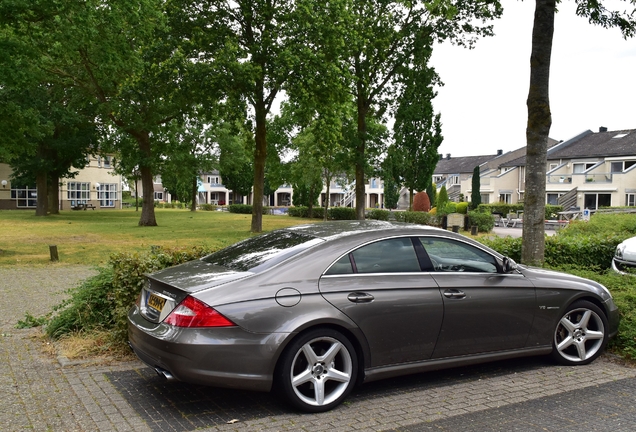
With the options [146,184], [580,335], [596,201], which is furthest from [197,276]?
[596,201]

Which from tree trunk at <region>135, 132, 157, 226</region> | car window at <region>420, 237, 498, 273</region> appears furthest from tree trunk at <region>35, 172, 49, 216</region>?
car window at <region>420, 237, 498, 273</region>

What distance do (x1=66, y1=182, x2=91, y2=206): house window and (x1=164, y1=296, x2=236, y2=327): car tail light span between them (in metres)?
68.0

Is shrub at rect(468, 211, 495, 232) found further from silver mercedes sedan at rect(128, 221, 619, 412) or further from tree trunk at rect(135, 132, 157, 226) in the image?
silver mercedes sedan at rect(128, 221, 619, 412)

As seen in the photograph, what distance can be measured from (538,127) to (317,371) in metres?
6.04

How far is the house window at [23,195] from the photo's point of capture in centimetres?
6194

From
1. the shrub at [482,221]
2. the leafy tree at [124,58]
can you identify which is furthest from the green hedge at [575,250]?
the shrub at [482,221]

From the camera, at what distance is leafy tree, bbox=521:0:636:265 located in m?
8.75

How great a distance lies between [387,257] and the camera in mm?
5094

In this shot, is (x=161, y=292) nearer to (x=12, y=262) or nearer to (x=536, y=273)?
(x=536, y=273)

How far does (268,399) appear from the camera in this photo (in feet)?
15.8

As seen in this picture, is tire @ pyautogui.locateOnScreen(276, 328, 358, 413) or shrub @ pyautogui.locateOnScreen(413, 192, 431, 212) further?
shrub @ pyautogui.locateOnScreen(413, 192, 431, 212)

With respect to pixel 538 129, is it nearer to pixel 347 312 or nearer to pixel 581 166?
pixel 347 312

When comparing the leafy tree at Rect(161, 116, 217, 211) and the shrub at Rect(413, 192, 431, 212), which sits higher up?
the leafy tree at Rect(161, 116, 217, 211)

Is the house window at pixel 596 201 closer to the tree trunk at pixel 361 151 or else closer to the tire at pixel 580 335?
the tree trunk at pixel 361 151
